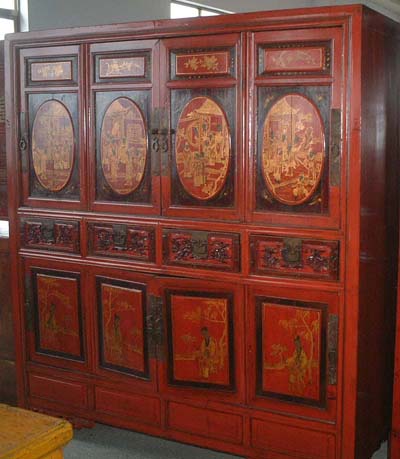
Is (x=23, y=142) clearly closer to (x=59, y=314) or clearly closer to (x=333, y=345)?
(x=59, y=314)

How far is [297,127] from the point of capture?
2.90 metres

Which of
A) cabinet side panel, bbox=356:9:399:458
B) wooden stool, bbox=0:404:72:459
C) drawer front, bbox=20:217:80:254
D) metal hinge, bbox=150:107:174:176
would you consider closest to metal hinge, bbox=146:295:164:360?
drawer front, bbox=20:217:80:254

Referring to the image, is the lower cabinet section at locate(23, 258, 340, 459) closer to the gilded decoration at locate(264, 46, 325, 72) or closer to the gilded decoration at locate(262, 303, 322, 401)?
the gilded decoration at locate(262, 303, 322, 401)

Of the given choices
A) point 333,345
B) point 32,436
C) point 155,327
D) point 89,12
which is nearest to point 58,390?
point 155,327

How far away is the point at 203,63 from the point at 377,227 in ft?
3.27

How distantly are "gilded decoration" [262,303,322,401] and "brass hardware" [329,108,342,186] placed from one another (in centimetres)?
54

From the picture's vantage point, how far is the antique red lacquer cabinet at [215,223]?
288 centimetres

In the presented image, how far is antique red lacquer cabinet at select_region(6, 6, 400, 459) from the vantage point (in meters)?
2.88

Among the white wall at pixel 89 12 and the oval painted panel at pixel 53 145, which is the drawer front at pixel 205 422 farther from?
the white wall at pixel 89 12

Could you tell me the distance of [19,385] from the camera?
374 centimetres

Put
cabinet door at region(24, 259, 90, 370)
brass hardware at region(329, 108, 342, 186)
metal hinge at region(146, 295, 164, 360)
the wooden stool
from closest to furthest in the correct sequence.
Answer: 1. the wooden stool
2. brass hardware at region(329, 108, 342, 186)
3. metal hinge at region(146, 295, 164, 360)
4. cabinet door at region(24, 259, 90, 370)

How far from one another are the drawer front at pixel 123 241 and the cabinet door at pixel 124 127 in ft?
0.27

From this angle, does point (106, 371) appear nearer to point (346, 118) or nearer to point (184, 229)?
point (184, 229)

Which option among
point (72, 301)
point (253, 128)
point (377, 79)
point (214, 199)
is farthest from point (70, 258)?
point (377, 79)
